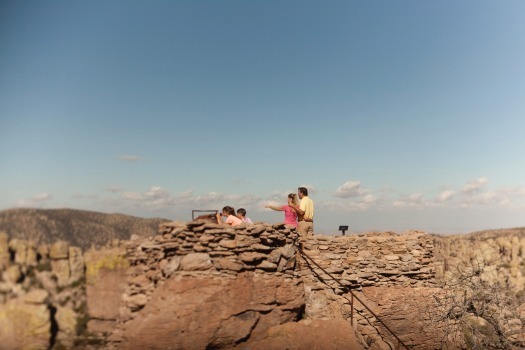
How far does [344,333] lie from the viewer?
8.98 meters

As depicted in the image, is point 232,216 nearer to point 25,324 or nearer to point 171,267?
point 171,267

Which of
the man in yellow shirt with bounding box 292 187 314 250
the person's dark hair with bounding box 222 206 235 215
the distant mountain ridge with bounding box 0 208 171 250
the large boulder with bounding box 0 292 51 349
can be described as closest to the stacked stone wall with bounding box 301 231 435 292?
the man in yellow shirt with bounding box 292 187 314 250

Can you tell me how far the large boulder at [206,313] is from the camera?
7289mm

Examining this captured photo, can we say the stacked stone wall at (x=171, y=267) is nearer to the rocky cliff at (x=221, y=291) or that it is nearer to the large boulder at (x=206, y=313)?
the rocky cliff at (x=221, y=291)

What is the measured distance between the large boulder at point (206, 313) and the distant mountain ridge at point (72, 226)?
6.55ft

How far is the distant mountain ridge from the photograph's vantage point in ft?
24.7

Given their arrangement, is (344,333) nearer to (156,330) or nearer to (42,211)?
(156,330)

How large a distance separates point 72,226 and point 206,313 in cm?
404

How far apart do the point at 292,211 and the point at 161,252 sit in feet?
14.4

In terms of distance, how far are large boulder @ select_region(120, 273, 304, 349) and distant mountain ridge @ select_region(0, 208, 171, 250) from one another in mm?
1998

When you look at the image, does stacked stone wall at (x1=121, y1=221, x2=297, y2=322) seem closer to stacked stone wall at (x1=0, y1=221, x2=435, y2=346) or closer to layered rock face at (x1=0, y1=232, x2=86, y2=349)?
stacked stone wall at (x1=0, y1=221, x2=435, y2=346)

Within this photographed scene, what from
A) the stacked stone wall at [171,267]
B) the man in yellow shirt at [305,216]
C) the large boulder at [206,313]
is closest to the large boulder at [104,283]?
the stacked stone wall at [171,267]

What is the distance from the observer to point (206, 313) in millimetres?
7750

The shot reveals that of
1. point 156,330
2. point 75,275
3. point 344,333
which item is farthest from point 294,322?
point 75,275
